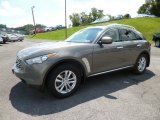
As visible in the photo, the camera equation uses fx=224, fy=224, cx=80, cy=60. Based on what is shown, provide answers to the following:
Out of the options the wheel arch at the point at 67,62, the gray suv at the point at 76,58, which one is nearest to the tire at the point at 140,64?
the gray suv at the point at 76,58

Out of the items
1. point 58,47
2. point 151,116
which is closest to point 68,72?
point 58,47

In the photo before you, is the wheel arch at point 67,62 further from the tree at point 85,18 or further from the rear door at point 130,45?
the tree at point 85,18

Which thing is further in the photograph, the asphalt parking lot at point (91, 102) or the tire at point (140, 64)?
the tire at point (140, 64)

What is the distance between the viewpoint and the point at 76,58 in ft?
16.9

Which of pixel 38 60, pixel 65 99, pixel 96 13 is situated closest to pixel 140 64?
pixel 65 99

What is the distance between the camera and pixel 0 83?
6.31m

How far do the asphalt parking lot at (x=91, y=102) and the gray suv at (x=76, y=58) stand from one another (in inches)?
16.0

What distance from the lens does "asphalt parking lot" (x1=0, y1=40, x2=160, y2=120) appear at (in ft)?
14.0

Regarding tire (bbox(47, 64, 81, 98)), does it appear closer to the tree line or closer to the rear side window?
the rear side window

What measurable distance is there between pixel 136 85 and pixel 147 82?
0.51m

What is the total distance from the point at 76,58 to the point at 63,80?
583mm

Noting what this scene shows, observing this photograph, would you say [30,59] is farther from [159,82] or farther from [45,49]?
[159,82]

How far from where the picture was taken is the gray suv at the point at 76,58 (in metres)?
4.77

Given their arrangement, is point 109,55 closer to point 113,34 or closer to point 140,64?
point 113,34
